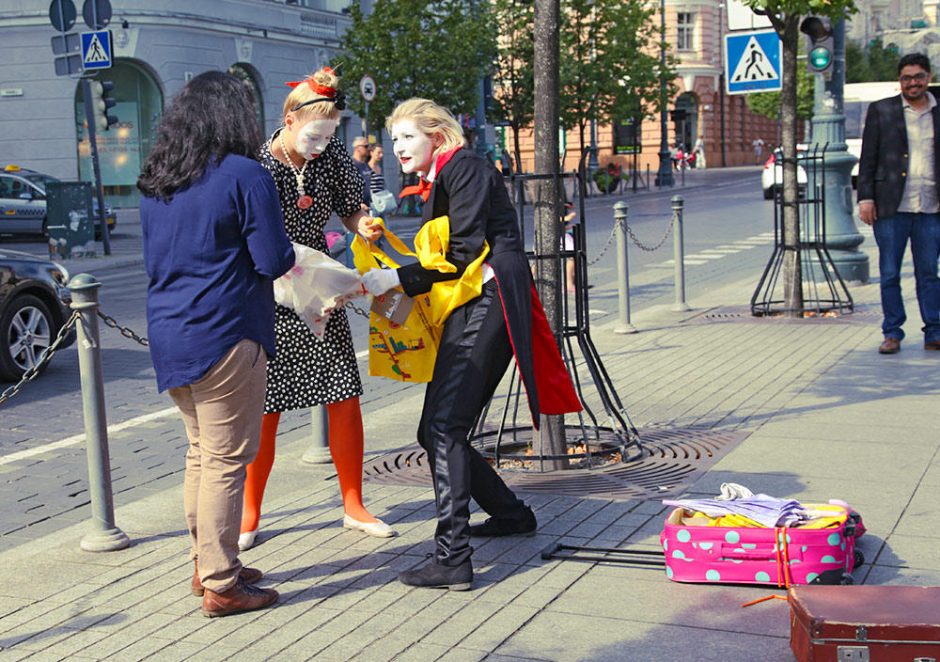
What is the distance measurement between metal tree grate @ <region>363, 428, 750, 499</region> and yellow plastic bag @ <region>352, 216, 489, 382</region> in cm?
130

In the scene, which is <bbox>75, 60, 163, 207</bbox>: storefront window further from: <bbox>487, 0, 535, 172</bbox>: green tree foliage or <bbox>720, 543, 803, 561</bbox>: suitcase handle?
<bbox>720, 543, 803, 561</bbox>: suitcase handle

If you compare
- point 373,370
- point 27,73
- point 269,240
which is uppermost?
point 27,73

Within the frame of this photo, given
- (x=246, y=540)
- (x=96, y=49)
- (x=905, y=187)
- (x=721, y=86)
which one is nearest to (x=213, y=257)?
(x=246, y=540)

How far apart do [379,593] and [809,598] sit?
1.54 meters

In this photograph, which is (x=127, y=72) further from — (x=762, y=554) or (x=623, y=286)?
(x=762, y=554)

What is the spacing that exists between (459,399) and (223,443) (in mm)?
869

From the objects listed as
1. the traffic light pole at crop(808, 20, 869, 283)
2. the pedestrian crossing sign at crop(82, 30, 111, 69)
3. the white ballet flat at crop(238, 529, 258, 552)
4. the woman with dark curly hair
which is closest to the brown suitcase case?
the woman with dark curly hair

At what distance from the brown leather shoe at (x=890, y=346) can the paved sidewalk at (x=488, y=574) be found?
65.2 inches

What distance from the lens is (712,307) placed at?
1333cm

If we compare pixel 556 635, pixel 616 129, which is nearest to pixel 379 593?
pixel 556 635

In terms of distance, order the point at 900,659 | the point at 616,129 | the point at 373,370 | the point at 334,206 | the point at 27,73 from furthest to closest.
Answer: the point at 616,129, the point at 27,73, the point at 334,206, the point at 373,370, the point at 900,659

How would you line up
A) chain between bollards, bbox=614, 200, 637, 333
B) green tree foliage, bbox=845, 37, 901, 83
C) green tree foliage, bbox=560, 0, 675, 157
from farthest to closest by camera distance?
green tree foliage, bbox=845, 37, 901, 83 < green tree foliage, bbox=560, 0, 675, 157 < chain between bollards, bbox=614, 200, 637, 333

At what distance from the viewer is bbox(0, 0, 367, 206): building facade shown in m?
33.3

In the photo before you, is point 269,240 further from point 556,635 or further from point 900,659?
point 900,659
